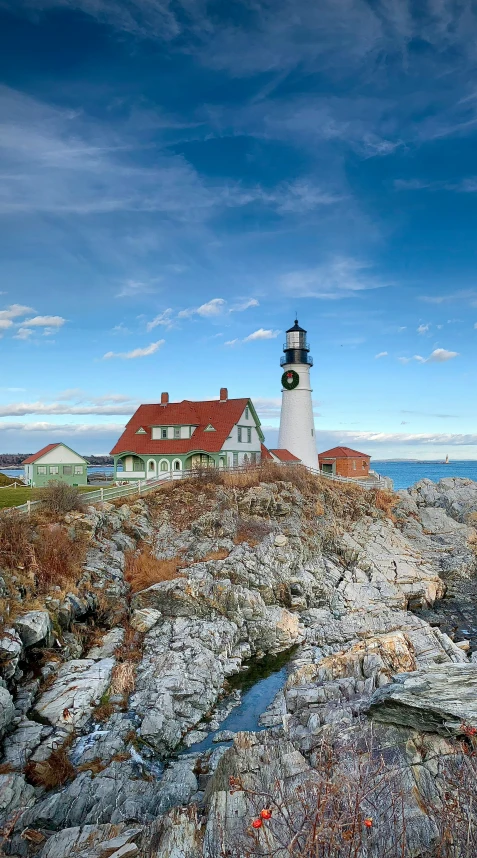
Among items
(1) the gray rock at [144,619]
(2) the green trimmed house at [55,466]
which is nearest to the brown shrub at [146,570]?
(1) the gray rock at [144,619]

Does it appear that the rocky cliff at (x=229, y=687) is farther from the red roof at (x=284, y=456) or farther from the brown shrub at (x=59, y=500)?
the red roof at (x=284, y=456)

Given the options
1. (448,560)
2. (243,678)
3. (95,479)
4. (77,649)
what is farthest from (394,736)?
(95,479)

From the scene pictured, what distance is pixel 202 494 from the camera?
1216 inches

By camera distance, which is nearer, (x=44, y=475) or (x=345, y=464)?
(x=44, y=475)

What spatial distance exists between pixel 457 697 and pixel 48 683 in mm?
10879

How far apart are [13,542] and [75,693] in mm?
6368

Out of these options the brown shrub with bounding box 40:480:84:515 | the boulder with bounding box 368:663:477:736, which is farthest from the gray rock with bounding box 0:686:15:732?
the brown shrub with bounding box 40:480:84:515

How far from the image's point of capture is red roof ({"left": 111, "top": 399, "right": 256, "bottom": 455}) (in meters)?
37.1

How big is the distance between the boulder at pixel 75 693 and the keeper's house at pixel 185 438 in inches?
822

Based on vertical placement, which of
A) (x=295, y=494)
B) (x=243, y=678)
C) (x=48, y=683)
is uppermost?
(x=295, y=494)

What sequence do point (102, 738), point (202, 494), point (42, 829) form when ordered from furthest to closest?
point (202, 494) < point (102, 738) < point (42, 829)

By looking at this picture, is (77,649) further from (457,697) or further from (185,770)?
(457,697)

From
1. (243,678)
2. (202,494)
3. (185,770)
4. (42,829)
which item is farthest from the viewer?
(202,494)

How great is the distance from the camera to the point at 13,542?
18.9 metres
